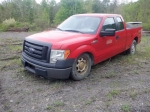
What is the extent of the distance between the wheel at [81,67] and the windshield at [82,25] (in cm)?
80

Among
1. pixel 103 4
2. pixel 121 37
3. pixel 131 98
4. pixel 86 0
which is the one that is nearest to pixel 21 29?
pixel 121 37

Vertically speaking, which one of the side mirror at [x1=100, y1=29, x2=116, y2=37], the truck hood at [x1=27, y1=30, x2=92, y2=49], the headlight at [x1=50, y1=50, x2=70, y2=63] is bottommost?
the headlight at [x1=50, y1=50, x2=70, y2=63]

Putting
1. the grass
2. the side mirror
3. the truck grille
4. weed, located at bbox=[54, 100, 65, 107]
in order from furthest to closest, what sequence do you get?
the side mirror
the truck grille
the grass
weed, located at bbox=[54, 100, 65, 107]

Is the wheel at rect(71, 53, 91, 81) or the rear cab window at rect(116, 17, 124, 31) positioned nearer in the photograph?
the wheel at rect(71, 53, 91, 81)

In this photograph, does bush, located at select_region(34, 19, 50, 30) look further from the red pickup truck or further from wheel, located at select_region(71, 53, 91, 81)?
wheel, located at select_region(71, 53, 91, 81)

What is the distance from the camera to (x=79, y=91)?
3744mm

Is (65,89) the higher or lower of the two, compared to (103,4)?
lower

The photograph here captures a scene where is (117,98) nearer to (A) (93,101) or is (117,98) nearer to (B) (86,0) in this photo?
(A) (93,101)

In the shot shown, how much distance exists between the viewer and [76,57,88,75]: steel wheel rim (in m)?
4.18

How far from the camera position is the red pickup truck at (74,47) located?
3744 mm

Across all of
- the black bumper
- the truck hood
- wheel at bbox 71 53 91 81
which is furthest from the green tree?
the black bumper

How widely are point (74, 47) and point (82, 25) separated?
4.20 feet

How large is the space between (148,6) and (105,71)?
15.3 metres

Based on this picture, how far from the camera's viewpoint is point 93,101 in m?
3.35
